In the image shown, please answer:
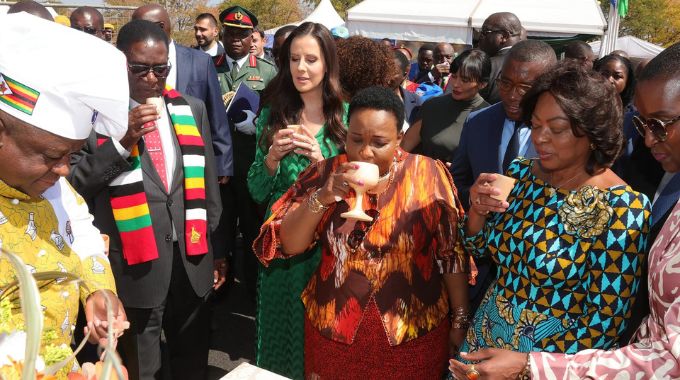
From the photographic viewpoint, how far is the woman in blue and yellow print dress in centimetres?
191

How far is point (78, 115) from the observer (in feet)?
5.32

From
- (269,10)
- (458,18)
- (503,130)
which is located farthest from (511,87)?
(269,10)

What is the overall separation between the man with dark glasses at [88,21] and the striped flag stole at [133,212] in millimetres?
3374

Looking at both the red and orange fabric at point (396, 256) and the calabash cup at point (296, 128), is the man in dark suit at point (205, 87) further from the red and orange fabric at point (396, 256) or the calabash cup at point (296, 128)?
the red and orange fabric at point (396, 256)

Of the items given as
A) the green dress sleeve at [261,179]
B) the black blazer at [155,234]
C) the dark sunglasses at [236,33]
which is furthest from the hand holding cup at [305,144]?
the dark sunglasses at [236,33]

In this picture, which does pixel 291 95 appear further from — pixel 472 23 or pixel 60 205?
pixel 472 23

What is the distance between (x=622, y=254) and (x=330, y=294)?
1110 millimetres

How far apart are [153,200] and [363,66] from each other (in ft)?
5.31

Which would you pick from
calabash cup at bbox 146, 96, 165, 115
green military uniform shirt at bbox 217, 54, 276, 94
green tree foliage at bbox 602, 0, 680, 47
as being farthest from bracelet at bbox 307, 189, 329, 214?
green tree foliage at bbox 602, 0, 680, 47

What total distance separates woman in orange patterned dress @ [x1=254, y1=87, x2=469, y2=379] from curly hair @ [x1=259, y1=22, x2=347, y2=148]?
80 cm

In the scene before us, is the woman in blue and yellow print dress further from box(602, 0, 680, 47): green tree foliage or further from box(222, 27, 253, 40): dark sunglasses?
box(602, 0, 680, 47): green tree foliage

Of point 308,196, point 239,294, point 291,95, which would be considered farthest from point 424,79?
point 308,196

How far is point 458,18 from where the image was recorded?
13.1 m

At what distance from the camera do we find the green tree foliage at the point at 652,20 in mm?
34219
